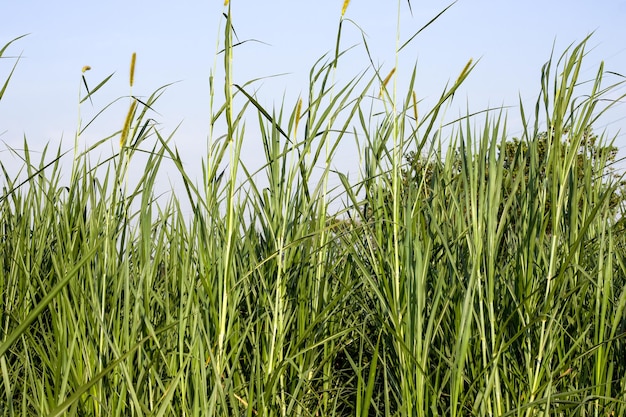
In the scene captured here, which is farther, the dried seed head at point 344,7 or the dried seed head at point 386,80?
the dried seed head at point 386,80

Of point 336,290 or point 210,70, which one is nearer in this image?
point 210,70

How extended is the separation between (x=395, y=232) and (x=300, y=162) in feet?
1.04

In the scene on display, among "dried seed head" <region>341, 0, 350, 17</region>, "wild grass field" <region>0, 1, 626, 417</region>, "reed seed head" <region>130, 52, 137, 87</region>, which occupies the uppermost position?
"dried seed head" <region>341, 0, 350, 17</region>

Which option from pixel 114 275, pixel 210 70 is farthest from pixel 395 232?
pixel 114 275

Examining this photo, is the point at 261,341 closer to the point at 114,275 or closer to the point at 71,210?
the point at 114,275

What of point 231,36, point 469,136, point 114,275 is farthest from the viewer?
point 114,275

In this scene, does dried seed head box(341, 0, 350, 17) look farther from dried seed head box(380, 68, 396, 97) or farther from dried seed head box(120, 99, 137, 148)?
dried seed head box(120, 99, 137, 148)

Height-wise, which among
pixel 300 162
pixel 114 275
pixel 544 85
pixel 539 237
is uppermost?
pixel 544 85

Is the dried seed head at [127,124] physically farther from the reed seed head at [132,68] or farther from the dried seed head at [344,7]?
the dried seed head at [344,7]

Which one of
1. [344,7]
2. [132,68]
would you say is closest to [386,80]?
[344,7]

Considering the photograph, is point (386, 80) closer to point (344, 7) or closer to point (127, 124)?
point (344, 7)

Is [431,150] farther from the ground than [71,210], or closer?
farther from the ground

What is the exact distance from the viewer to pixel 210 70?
6.14ft

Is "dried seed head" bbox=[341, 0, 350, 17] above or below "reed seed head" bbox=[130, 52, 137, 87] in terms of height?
above
